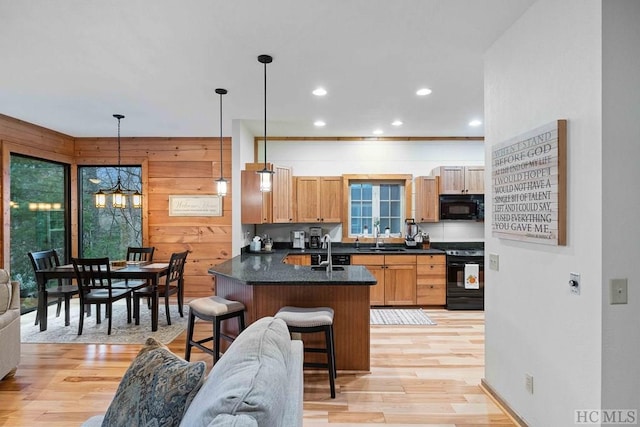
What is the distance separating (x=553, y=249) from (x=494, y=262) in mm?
688

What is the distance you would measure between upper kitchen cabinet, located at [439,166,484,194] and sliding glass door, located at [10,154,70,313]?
20.2 ft

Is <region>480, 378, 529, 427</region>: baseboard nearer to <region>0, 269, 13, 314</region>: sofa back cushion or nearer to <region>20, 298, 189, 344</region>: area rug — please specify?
<region>20, 298, 189, 344</region>: area rug

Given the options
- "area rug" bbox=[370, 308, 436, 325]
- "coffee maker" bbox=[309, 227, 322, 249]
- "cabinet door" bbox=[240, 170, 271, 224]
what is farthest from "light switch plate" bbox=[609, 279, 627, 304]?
"coffee maker" bbox=[309, 227, 322, 249]

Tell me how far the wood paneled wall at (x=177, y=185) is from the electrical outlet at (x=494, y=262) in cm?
436

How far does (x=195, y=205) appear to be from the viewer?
6.09 meters

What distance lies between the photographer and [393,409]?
2.63m

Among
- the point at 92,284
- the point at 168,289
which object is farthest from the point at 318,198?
the point at 92,284

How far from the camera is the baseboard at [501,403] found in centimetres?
241

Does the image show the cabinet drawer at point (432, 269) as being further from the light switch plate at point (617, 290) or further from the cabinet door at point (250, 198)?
the light switch plate at point (617, 290)

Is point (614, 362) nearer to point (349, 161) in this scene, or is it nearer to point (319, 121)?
point (319, 121)

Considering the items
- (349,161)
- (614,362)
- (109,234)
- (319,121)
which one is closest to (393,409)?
(614,362)

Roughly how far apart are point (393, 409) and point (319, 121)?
3.66 meters

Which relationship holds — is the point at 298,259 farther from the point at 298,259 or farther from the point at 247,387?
the point at 247,387

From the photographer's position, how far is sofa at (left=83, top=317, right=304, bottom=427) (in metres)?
1.04
